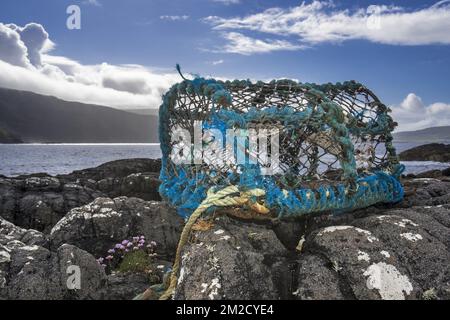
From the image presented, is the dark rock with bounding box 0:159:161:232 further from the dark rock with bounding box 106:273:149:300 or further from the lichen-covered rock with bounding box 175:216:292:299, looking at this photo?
the lichen-covered rock with bounding box 175:216:292:299

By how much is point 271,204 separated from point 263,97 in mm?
1826

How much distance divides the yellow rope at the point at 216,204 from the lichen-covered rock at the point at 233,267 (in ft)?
0.48

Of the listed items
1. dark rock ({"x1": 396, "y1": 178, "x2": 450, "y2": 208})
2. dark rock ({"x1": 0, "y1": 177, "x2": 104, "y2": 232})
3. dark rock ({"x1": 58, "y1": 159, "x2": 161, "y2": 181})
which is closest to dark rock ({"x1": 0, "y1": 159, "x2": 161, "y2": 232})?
dark rock ({"x1": 0, "y1": 177, "x2": 104, "y2": 232})

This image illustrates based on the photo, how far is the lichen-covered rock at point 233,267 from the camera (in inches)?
127

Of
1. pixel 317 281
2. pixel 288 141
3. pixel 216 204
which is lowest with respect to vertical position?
pixel 317 281

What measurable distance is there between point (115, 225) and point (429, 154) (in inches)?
2422

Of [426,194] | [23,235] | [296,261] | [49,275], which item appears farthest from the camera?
[23,235]

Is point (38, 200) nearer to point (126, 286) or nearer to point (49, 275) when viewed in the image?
point (126, 286)

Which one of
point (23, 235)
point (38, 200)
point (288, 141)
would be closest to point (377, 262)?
point (288, 141)

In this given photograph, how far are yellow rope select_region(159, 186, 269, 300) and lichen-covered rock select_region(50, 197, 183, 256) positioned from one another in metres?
5.28

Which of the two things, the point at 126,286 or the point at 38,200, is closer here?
the point at 126,286

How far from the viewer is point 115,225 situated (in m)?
9.25

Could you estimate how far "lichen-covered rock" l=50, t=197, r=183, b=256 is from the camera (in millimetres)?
8797

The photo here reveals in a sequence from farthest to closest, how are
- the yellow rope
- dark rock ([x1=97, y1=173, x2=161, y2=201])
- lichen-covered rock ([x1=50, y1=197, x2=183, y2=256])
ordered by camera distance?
dark rock ([x1=97, y1=173, x2=161, y2=201]) < lichen-covered rock ([x1=50, y1=197, x2=183, y2=256]) < the yellow rope
